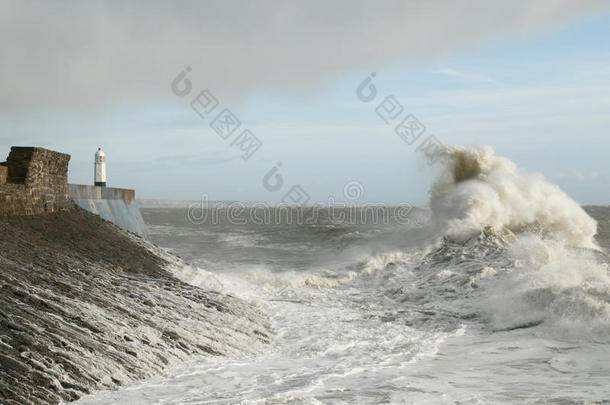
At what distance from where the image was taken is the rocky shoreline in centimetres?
424

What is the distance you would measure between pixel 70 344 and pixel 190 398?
1045 mm

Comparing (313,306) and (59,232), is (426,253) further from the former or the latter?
(59,232)

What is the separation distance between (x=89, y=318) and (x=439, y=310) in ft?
16.4

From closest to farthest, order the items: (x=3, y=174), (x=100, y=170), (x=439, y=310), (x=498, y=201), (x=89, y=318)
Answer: (x=89, y=318)
(x=3, y=174)
(x=439, y=310)
(x=100, y=170)
(x=498, y=201)

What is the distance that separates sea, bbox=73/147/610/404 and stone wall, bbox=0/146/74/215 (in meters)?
2.39

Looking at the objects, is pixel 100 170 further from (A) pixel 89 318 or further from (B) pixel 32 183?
(A) pixel 89 318

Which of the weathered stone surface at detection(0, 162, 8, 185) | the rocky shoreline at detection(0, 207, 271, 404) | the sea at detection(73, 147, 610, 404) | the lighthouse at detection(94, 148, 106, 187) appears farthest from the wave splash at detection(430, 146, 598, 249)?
the weathered stone surface at detection(0, 162, 8, 185)

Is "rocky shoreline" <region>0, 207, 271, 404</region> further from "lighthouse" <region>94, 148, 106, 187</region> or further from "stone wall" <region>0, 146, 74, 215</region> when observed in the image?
"lighthouse" <region>94, 148, 106, 187</region>

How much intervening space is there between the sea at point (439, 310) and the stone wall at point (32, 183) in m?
2.39

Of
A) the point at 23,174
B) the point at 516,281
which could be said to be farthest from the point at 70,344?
the point at 516,281

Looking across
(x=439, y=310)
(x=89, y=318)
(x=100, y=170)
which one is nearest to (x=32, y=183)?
(x=89, y=318)

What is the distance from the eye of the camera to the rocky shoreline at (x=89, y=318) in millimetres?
4242

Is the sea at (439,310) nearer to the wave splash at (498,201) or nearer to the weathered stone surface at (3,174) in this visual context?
the wave splash at (498,201)

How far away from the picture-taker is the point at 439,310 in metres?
8.57
